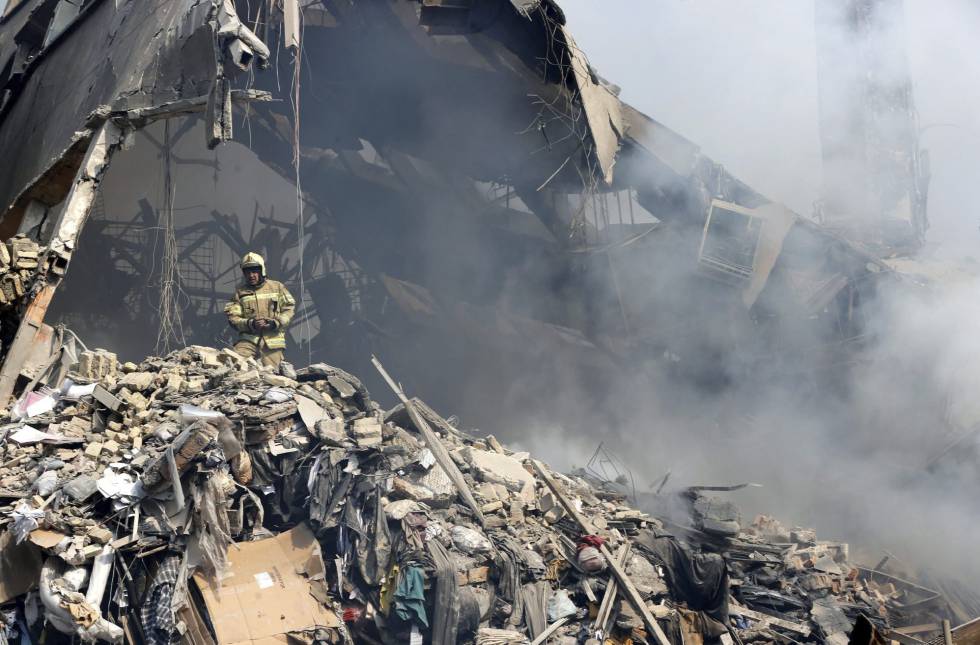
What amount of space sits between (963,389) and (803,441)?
6.93 ft

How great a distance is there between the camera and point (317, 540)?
624 centimetres

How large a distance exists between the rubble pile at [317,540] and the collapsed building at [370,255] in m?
0.03

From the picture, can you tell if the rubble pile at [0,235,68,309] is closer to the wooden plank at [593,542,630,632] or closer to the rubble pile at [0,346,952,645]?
the rubble pile at [0,346,952,645]

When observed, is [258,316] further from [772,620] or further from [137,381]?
[772,620]

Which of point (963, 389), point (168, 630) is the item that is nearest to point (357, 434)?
point (168, 630)

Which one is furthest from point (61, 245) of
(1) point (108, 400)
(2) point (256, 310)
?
(2) point (256, 310)

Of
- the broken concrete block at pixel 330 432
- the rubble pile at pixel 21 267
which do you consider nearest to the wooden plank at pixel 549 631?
the broken concrete block at pixel 330 432

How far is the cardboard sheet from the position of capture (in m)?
5.42

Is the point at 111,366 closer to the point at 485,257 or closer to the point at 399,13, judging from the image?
the point at 399,13

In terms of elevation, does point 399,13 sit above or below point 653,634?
above

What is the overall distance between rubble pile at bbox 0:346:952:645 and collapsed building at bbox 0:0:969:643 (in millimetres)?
34

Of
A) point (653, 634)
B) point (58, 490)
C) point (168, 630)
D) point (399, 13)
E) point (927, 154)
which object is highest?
point (399, 13)

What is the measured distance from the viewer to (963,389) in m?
10.4

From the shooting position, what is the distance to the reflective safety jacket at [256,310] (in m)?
8.70
